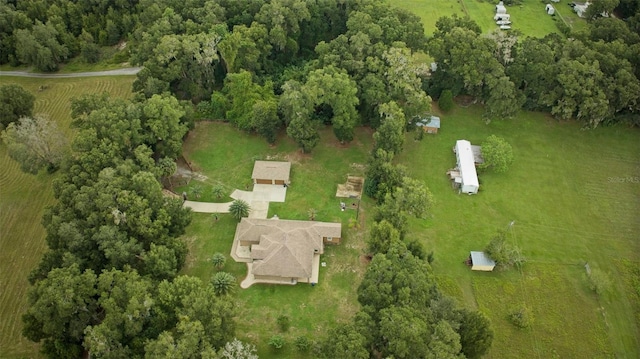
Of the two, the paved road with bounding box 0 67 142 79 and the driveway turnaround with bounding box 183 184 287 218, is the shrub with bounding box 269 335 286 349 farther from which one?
the paved road with bounding box 0 67 142 79

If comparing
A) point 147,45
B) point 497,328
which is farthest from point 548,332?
point 147,45

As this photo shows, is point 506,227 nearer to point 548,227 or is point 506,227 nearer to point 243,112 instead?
point 548,227

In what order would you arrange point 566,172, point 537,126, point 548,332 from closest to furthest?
1. point 548,332
2. point 566,172
3. point 537,126

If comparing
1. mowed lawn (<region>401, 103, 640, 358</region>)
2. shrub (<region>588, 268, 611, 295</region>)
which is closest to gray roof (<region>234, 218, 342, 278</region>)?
mowed lawn (<region>401, 103, 640, 358</region>)

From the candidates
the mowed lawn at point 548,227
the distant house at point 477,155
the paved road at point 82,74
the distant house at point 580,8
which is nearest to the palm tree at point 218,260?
the mowed lawn at point 548,227

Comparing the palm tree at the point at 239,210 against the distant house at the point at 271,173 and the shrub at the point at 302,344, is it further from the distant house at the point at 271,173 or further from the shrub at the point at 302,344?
the shrub at the point at 302,344

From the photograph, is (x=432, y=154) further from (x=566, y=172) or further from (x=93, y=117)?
(x=93, y=117)
